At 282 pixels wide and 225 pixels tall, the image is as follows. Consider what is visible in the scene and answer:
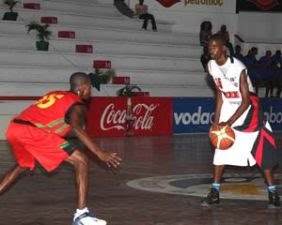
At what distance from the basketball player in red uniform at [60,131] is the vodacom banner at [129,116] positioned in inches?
493

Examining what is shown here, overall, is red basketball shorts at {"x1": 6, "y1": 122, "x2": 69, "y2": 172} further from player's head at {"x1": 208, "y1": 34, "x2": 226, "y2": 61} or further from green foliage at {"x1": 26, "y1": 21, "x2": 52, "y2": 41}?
green foliage at {"x1": 26, "y1": 21, "x2": 52, "y2": 41}

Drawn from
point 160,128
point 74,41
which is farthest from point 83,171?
point 74,41

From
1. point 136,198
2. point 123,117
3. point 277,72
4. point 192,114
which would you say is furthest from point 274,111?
point 136,198

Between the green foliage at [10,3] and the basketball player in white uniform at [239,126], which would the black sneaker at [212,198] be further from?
the green foliage at [10,3]

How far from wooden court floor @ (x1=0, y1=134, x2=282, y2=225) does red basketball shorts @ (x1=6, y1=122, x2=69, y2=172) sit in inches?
30.9

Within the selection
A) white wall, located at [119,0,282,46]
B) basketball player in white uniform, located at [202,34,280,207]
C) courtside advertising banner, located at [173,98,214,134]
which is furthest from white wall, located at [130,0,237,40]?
basketball player in white uniform, located at [202,34,280,207]

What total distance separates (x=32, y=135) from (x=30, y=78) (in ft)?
51.9

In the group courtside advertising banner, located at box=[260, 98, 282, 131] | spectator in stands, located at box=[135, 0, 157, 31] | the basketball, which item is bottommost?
courtside advertising banner, located at box=[260, 98, 282, 131]

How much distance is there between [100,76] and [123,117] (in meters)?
2.71

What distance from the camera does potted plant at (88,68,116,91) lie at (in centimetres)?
2344

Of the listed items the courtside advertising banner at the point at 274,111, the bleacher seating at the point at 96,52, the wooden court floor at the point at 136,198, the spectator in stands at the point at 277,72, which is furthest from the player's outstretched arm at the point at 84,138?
the spectator in stands at the point at 277,72

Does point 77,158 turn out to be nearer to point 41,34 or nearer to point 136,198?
point 136,198

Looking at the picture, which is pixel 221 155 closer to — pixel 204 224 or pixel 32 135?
pixel 204 224

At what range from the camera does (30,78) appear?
76.8 ft
